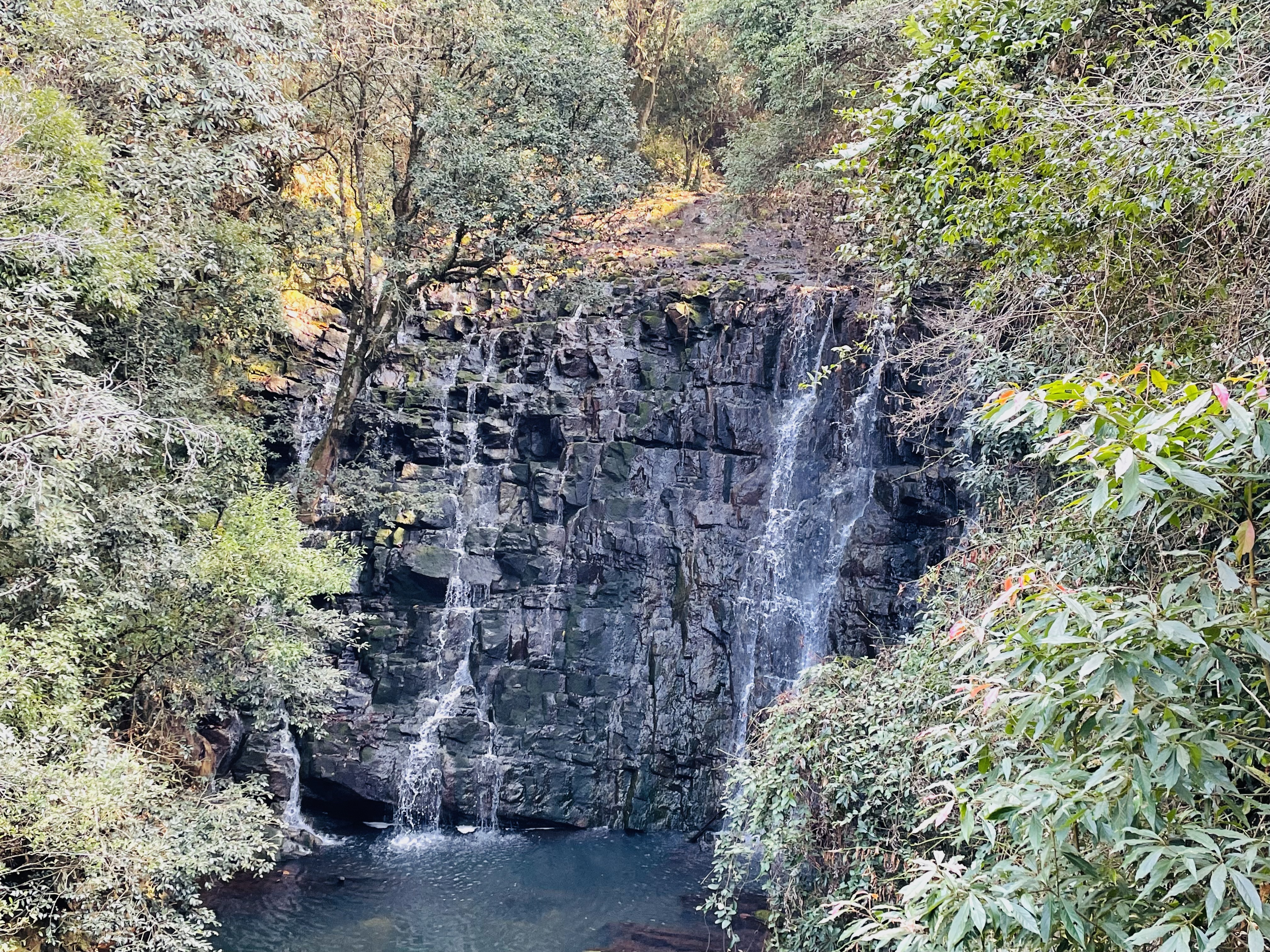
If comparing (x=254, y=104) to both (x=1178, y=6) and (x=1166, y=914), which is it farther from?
(x=1166, y=914)

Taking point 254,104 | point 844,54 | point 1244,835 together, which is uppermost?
point 844,54

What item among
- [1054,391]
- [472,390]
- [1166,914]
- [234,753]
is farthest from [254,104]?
[1166,914]

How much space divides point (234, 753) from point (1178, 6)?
13.7 meters

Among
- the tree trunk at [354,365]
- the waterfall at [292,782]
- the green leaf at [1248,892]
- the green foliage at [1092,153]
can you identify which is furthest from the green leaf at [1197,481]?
the waterfall at [292,782]

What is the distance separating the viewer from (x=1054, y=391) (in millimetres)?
2432

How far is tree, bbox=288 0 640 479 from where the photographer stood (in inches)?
466

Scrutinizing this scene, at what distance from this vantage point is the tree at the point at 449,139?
11836mm

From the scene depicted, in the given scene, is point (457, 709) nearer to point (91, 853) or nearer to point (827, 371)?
point (91, 853)

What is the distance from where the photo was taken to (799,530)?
1380 cm

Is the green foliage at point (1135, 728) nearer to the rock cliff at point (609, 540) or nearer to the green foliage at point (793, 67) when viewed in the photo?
the rock cliff at point (609, 540)

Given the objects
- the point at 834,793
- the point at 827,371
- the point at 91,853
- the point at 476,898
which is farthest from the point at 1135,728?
the point at 476,898

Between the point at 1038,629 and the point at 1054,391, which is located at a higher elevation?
the point at 1054,391

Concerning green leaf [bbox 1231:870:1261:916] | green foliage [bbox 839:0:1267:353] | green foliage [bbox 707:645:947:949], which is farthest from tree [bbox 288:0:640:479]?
green leaf [bbox 1231:870:1261:916]

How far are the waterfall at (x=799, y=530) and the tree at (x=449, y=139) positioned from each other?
4294 mm
